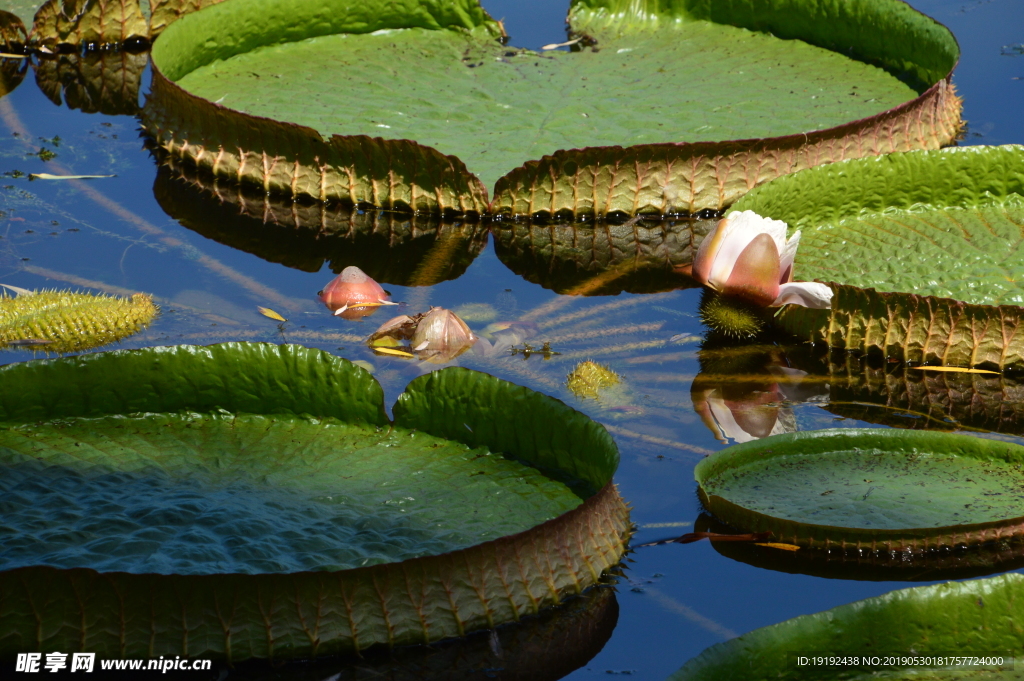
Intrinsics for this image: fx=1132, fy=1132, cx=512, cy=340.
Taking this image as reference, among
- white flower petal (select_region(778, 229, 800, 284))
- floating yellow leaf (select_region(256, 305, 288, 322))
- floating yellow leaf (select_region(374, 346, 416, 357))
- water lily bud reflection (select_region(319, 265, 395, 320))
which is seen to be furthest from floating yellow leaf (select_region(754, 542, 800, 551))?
floating yellow leaf (select_region(256, 305, 288, 322))

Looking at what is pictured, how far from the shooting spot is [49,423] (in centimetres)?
315

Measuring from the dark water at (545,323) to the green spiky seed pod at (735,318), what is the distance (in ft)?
0.32

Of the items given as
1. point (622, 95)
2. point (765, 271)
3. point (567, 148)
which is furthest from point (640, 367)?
point (622, 95)

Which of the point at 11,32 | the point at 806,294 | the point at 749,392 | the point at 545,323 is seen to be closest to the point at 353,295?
the point at 545,323

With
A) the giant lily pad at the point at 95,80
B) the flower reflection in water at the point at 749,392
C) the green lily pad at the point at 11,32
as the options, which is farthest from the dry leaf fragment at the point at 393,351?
the green lily pad at the point at 11,32

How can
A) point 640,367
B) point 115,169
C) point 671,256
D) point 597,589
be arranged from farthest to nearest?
1. point 115,169
2. point 671,256
3. point 640,367
4. point 597,589

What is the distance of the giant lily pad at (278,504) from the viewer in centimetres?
239

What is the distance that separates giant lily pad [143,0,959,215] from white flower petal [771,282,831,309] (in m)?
1.08

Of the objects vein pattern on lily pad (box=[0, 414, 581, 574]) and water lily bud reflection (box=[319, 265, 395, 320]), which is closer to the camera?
vein pattern on lily pad (box=[0, 414, 581, 574])

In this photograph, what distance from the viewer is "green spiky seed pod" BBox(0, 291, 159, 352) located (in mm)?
4008

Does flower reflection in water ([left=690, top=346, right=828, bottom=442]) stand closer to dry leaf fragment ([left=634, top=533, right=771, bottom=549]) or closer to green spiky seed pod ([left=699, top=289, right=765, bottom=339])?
green spiky seed pod ([left=699, top=289, right=765, bottom=339])

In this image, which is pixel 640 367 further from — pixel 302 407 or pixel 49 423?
pixel 49 423

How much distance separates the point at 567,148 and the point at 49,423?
287 cm

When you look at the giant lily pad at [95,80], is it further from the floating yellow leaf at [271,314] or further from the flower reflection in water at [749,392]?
the flower reflection in water at [749,392]
